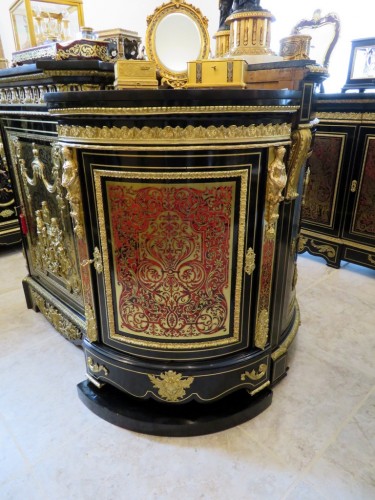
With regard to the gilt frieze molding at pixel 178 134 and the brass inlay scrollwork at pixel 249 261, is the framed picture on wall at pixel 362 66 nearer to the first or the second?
the gilt frieze molding at pixel 178 134

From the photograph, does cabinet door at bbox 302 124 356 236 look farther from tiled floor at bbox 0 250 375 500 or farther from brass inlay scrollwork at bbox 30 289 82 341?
brass inlay scrollwork at bbox 30 289 82 341

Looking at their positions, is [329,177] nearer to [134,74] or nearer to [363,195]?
[363,195]

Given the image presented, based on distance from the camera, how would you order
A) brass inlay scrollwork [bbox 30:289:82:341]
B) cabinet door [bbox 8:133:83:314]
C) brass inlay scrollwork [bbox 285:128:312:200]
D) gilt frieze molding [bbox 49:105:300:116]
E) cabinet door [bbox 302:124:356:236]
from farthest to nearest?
cabinet door [bbox 302:124:356:236], brass inlay scrollwork [bbox 30:289:82:341], cabinet door [bbox 8:133:83:314], brass inlay scrollwork [bbox 285:128:312:200], gilt frieze molding [bbox 49:105:300:116]

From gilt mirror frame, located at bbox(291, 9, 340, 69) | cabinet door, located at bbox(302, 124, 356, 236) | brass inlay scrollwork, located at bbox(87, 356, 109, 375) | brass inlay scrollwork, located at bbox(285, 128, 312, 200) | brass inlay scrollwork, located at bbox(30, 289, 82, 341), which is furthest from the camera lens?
cabinet door, located at bbox(302, 124, 356, 236)

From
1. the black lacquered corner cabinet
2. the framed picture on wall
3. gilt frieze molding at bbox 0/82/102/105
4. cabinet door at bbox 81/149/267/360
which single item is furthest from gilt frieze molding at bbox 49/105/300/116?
the framed picture on wall

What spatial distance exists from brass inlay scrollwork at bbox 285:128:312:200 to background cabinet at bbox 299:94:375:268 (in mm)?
1364

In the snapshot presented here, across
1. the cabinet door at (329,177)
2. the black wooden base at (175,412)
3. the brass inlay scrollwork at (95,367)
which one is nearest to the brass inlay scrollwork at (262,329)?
the black wooden base at (175,412)

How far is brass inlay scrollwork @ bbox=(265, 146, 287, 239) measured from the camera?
1.17 meters

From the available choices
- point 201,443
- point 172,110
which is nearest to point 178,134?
point 172,110

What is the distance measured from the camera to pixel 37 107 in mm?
1514

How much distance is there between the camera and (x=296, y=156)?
4.17ft

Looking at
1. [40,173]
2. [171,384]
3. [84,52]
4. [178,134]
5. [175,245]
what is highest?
[84,52]

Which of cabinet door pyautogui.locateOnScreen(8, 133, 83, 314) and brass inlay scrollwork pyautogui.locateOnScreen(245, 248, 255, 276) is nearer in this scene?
brass inlay scrollwork pyautogui.locateOnScreen(245, 248, 255, 276)

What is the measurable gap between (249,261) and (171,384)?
1.86 ft
